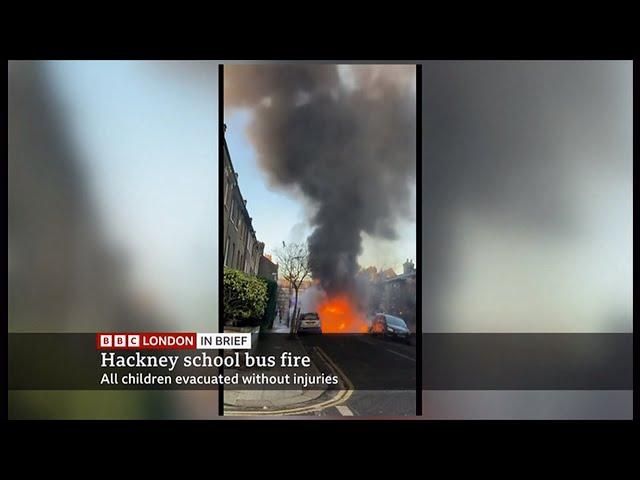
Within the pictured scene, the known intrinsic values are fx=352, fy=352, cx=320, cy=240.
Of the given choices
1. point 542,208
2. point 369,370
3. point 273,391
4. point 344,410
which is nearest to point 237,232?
point 273,391

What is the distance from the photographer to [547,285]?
167 inches

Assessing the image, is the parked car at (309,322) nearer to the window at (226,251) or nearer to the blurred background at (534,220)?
the window at (226,251)

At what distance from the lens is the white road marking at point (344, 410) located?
4305 mm

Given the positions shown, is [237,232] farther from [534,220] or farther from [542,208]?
[542,208]

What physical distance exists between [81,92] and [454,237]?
481cm

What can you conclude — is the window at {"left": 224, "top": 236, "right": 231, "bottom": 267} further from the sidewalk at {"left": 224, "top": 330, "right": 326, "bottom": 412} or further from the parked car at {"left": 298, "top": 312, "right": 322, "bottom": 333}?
the parked car at {"left": 298, "top": 312, "right": 322, "bottom": 333}

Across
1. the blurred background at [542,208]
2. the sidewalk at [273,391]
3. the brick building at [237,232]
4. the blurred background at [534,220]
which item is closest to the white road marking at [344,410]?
the sidewalk at [273,391]

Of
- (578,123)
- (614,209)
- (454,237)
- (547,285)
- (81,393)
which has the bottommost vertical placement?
(81,393)

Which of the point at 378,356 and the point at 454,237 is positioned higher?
the point at 454,237

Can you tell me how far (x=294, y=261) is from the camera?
4.47 metres

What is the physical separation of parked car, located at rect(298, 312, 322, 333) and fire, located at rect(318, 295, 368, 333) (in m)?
0.06

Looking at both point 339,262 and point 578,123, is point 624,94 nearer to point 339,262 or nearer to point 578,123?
point 578,123

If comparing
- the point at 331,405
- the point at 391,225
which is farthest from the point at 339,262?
the point at 331,405

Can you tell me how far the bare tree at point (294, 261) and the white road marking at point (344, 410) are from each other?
113 cm
